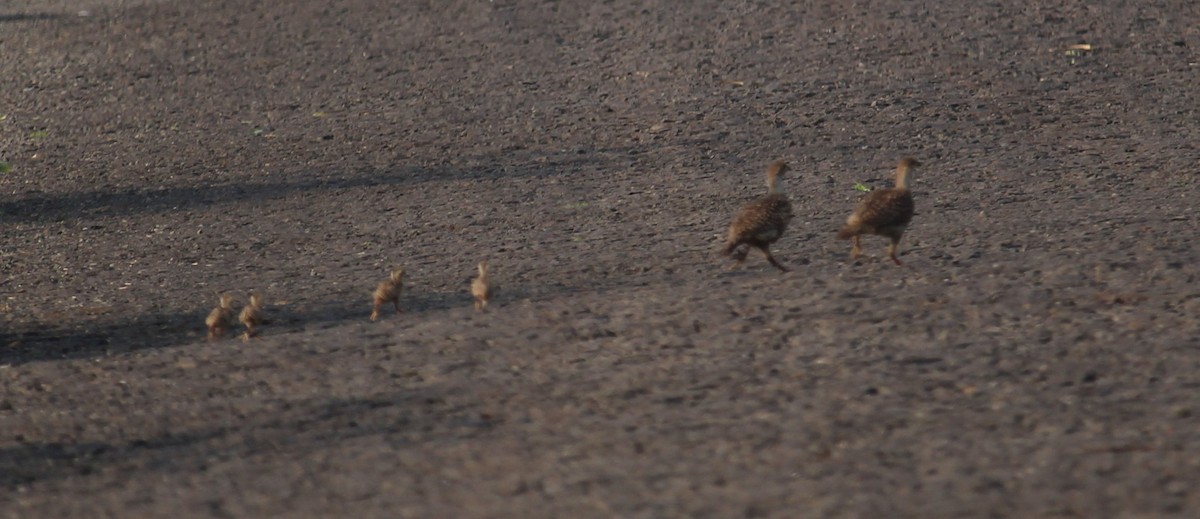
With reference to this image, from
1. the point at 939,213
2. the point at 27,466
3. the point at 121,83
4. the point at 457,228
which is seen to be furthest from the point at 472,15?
the point at 27,466

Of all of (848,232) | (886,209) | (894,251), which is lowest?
(894,251)

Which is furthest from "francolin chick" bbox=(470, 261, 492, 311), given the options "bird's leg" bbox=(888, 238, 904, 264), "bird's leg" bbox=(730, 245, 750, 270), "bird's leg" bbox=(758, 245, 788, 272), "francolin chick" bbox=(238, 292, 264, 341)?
"bird's leg" bbox=(888, 238, 904, 264)

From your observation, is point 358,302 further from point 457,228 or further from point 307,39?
point 307,39

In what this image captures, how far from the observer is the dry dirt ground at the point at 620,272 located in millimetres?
5945

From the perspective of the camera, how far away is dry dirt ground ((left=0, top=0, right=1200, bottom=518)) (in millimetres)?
5945

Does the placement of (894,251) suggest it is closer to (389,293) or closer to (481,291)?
(481,291)

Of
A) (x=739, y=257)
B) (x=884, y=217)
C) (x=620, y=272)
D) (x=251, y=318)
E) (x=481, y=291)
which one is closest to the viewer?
(x=251, y=318)

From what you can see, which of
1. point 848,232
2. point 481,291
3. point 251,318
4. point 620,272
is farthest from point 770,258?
point 251,318

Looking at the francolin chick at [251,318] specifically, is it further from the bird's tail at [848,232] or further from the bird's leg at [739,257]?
the bird's tail at [848,232]

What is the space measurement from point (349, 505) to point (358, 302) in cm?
338

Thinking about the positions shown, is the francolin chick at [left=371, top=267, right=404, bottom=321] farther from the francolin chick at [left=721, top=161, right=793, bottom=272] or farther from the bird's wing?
the bird's wing

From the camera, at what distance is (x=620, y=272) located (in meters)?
9.26

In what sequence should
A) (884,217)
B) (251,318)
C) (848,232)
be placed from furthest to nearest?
(848,232) < (884,217) < (251,318)

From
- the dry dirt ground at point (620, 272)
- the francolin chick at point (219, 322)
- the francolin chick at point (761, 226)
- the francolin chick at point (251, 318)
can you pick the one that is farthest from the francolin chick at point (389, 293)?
the francolin chick at point (761, 226)
